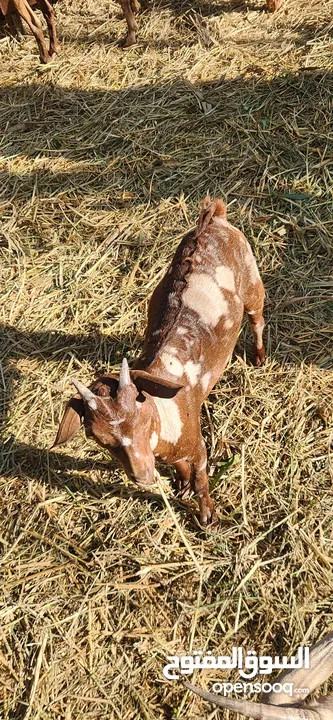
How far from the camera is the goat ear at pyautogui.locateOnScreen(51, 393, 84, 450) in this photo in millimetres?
2895

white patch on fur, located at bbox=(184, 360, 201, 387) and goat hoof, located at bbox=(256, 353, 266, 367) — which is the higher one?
white patch on fur, located at bbox=(184, 360, 201, 387)

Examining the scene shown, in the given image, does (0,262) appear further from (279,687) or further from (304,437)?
(279,687)

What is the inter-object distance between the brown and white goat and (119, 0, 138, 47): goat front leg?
12.6 feet

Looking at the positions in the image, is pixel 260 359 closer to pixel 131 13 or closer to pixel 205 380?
pixel 205 380

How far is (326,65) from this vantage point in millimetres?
6012

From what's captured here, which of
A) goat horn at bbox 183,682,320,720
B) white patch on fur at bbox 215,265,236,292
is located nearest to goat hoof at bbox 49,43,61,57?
white patch on fur at bbox 215,265,236,292

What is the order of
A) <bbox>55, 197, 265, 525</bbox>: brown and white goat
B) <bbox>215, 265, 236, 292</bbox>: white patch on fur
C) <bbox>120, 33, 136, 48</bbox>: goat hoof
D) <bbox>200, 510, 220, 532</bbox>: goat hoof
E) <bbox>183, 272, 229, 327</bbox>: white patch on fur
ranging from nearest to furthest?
<bbox>55, 197, 265, 525</bbox>: brown and white goat
<bbox>183, 272, 229, 327</bbox>: white patch on fur
<bbox>215, 265, 236, 292</bbox>: white patch on fur
<bbox>200, 510, 220, 532</bbox>: goat hoof
<bbox>120, 33, 136, 48</bbox>: goat hoof

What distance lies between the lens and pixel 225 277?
146 inches

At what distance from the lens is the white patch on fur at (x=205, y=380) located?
3.62m

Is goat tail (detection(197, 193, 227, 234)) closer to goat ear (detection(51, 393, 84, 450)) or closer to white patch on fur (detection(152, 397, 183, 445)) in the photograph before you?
white patch on fur (detection(152, 397, 183, 445))

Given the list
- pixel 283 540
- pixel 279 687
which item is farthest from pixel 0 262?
pixel 279 687

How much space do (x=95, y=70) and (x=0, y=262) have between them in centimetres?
269

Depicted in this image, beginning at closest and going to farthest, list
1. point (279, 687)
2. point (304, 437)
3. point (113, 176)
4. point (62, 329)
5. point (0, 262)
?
point (279, 687) → point (304, 437) → point (62, 329) → point (0, 262) → point (113, 176)

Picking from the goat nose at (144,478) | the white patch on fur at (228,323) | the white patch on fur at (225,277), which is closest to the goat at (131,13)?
the white patch on fur at (225,277)
